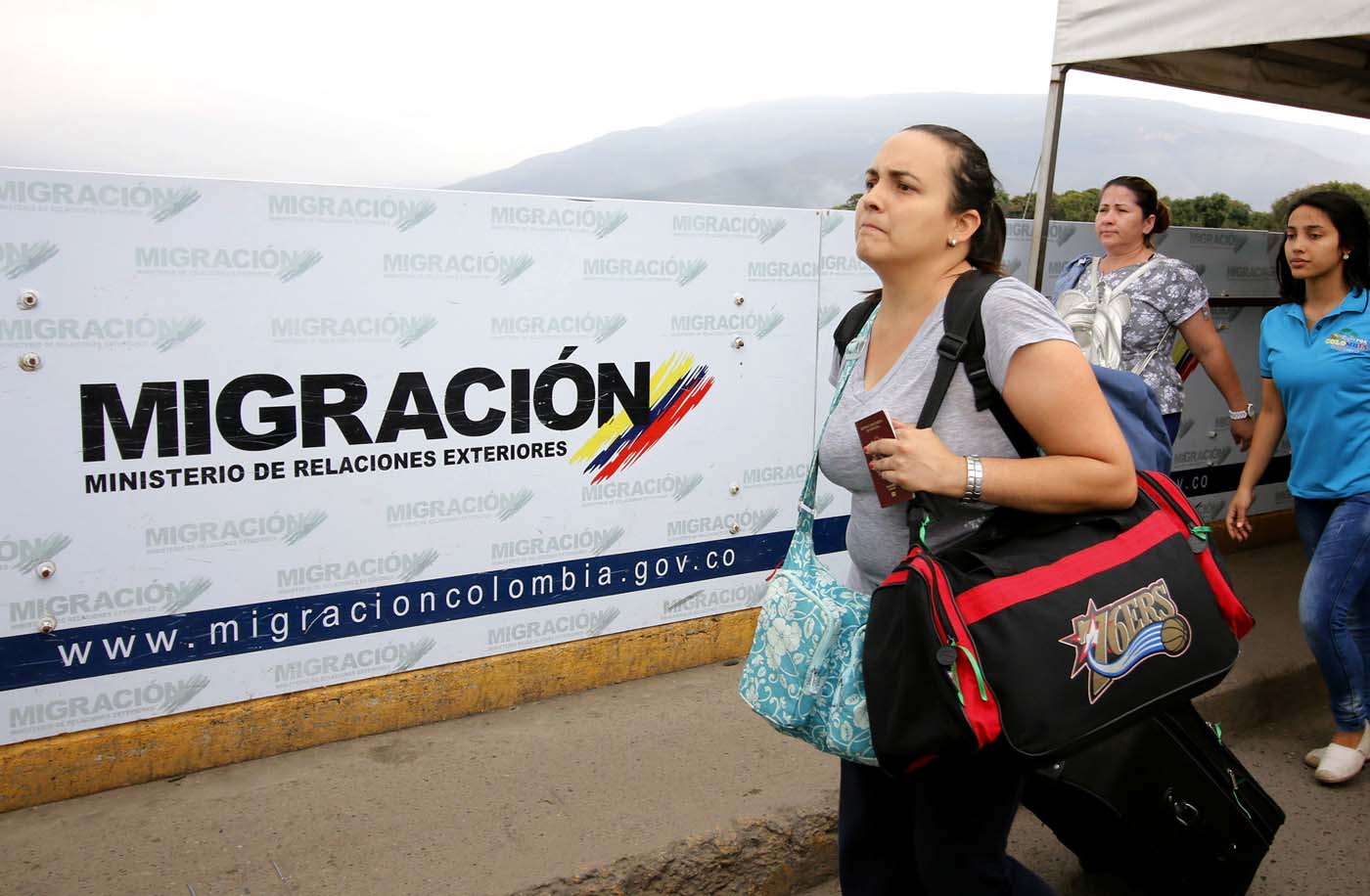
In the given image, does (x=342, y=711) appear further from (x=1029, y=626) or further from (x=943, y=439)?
(x=1029, y=626)

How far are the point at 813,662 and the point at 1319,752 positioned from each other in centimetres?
311

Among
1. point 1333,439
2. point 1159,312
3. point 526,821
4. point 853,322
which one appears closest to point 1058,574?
point 853,322

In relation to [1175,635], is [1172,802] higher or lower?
lower

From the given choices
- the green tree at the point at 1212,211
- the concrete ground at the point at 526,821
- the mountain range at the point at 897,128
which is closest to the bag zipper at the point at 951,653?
the concrete ground at the point at 526,821

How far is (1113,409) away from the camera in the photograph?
2.16 m

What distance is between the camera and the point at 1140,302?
4.57 meters

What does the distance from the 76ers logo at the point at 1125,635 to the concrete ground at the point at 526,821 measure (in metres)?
1.66

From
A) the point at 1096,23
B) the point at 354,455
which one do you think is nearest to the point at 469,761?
the point at 354,455

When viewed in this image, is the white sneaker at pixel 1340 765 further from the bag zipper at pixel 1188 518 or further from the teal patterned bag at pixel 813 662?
the teal patterned bag at pixel 813 662

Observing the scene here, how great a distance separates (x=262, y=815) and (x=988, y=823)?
2198 mm

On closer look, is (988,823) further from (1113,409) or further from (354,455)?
(354,455)

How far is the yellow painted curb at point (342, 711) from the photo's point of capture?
132 inches

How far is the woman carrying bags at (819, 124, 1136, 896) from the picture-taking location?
1896mm

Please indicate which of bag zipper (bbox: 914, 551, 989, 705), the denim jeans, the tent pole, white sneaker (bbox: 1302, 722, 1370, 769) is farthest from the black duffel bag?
the tent pole
